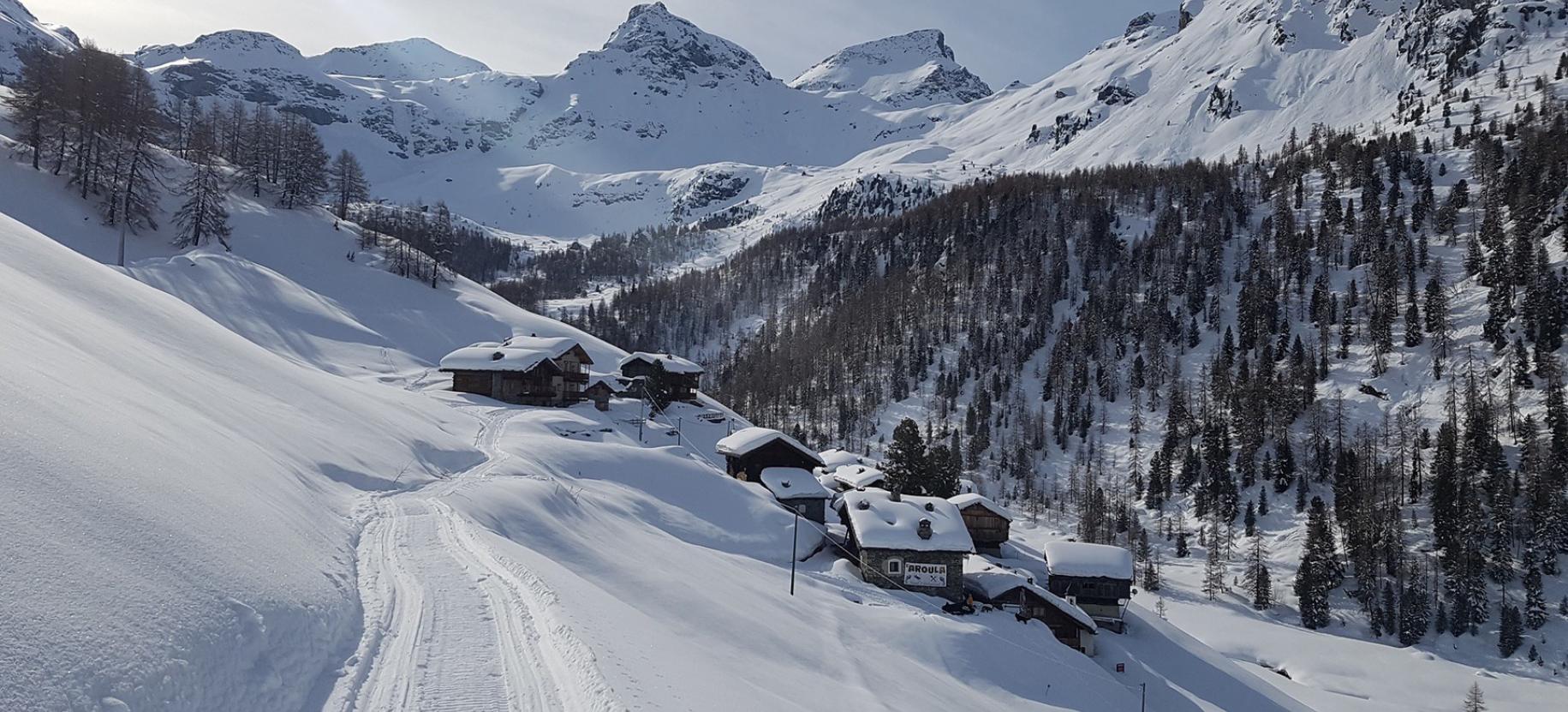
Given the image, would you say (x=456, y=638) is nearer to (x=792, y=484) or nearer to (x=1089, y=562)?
(x=792, y=484)

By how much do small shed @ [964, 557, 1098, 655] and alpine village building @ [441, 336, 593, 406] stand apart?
42479 mm

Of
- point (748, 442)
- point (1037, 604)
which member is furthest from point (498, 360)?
point (1037, 604)

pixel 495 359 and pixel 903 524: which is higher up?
pixel 495 359

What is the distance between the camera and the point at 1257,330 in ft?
461

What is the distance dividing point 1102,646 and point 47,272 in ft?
195

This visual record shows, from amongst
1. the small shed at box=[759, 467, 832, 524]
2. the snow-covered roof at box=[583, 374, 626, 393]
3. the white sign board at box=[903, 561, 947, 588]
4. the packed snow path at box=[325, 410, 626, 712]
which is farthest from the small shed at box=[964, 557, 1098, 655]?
the snow-covered roof at box=[583, 374, 626, 393]

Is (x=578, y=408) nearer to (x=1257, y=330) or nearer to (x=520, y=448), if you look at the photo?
(x=520, y=448)

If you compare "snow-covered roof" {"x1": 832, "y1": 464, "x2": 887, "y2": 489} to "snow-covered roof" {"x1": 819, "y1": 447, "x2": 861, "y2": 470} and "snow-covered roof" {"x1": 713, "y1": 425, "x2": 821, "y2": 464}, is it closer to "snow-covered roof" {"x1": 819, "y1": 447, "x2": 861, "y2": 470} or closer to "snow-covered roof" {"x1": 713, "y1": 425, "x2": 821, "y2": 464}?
"snow-covered roof" {"x1": 713, "y1": 425, "x2": 821, "y2": 464}

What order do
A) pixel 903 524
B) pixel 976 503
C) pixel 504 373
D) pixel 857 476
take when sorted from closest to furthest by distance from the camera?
pixel 903 524
pixel 976 503
pixel 504 373
pixel 857 476

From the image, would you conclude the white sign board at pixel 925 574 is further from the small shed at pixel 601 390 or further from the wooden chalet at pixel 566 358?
the wooden chalet at pixel 566 358

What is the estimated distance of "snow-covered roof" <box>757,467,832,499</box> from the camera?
55.1 m

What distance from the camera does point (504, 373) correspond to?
69.1 meters

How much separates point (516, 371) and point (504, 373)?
144 cm

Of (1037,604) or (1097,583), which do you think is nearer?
(1037,604)
